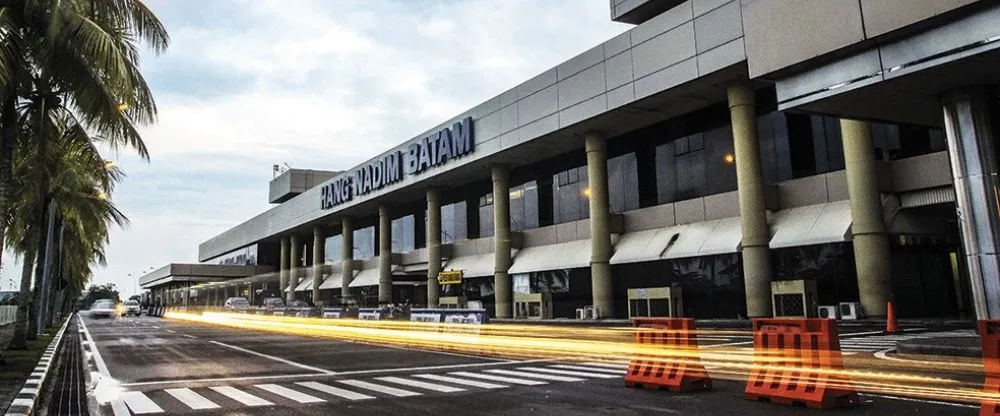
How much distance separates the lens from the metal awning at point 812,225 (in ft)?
75.1

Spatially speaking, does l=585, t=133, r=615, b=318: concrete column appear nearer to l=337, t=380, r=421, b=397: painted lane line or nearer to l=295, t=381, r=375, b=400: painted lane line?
l=337, t=380, r=421, b=397: painted lane line

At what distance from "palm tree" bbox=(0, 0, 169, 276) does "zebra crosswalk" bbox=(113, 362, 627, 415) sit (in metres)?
6.01

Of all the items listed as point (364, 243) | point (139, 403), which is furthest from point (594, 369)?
point (364, 243)

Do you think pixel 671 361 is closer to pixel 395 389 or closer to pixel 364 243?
pixel 395 389

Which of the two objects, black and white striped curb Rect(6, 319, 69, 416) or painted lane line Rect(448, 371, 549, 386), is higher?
black and white striped curb Rect(6, 319, 69, 416)

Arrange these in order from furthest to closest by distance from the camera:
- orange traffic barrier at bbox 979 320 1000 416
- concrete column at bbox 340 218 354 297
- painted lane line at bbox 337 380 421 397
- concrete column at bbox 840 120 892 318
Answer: concrete column at bbox 340 218 354 297 < concrete column at bbox 840 120 892 318 < painted lane line at bbox 337 380 421 397 < orange traffic barrier at bbox 979 320 1000 416

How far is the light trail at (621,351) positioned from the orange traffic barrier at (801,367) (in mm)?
17

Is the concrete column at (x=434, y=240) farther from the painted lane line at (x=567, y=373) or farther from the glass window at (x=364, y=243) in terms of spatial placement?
the painted lane line at (x=567, y=373)

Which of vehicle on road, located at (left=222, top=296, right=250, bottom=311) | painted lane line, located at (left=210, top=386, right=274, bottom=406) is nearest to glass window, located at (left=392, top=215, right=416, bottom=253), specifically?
vehicle on road, located at (left=222, top=296, right=250, bottom=311)

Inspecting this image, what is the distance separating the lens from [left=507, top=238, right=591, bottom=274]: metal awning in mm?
34000

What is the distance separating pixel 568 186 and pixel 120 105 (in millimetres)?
24595

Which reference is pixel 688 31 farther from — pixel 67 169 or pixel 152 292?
pixel 152 292

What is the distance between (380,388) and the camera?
37.9 ft

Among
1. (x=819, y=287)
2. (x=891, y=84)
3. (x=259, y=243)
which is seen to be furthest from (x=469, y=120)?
(x=259, y=243)
